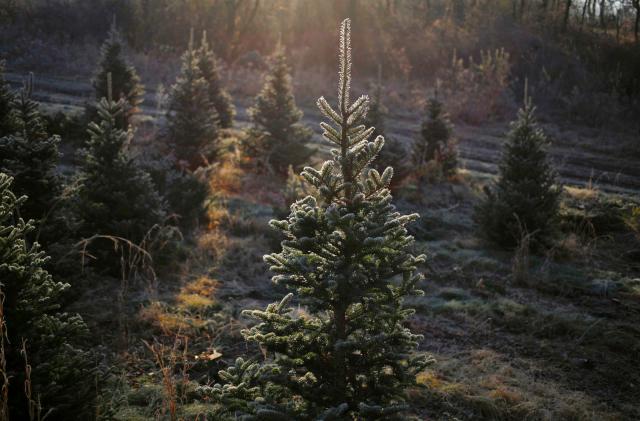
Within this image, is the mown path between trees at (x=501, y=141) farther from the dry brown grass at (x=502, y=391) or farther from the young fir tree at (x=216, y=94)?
the dry brown grass at (x=502, y=391)

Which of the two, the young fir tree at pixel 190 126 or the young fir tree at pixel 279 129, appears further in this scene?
the young fir tree at pixel 279 129

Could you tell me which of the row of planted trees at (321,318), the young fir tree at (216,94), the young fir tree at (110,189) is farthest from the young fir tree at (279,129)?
the row of planted trees at (321,318)

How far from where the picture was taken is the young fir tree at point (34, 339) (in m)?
3.59

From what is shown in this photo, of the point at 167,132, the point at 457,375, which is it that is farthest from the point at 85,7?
the point at 457,375

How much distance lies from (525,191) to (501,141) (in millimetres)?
8955

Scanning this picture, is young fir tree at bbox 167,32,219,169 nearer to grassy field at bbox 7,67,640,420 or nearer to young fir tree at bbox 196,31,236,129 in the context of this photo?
grassy field at bbox 7,67,640,420

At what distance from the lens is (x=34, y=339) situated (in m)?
3.69

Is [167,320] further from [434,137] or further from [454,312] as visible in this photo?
[434,137]

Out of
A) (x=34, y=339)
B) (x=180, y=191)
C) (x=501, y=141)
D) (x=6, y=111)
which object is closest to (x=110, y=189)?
(x=6, y=111)

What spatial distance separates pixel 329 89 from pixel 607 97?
36.5 ft

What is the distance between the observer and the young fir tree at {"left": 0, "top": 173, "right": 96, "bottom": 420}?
3592mm

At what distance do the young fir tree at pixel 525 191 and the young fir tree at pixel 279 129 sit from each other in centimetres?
483

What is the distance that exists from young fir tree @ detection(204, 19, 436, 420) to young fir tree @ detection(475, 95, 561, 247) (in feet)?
20.6

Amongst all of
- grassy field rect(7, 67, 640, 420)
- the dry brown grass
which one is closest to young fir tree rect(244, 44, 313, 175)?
grassy field rect(7, 67, 640, 420)
